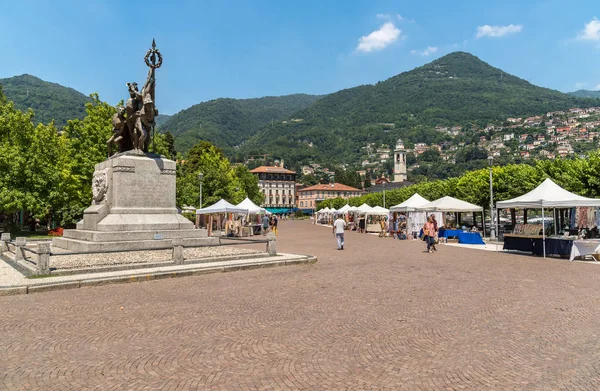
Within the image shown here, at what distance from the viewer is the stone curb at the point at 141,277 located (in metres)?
9.12

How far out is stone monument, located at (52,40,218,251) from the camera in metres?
14.7

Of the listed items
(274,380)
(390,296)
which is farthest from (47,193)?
(274,380)

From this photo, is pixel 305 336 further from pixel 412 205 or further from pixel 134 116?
pixel 412 205

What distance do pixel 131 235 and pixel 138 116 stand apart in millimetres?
4862

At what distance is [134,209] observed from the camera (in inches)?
613

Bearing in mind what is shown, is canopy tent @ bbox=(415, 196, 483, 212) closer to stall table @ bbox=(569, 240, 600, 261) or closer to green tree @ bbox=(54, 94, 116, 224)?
stall table @ bbox=(569, 240, 600, 261)

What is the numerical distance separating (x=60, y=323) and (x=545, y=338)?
279 inches

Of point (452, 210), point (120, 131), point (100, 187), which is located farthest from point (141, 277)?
point (452, 210)

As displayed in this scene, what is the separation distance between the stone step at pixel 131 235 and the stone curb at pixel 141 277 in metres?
3.77

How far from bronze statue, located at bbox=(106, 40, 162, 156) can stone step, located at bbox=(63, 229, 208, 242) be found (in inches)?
139

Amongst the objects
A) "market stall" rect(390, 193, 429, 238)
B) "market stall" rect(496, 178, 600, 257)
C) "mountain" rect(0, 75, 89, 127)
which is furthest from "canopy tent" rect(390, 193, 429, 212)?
"mountain" rect(0, 75, 89, 127)

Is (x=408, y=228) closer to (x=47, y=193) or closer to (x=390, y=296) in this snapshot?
(x=390, y=296)

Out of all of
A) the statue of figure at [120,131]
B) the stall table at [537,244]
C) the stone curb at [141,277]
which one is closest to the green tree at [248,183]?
the statue of figure at [120,131]

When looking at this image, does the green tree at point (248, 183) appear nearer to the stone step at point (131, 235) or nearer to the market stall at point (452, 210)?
the market stall at point (452, 210)
